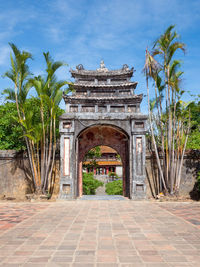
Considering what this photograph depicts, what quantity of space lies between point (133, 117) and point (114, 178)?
19.4m

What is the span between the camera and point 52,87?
383 inches

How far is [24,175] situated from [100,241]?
7.79 metres

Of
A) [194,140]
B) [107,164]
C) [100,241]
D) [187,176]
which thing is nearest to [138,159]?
[187,176]

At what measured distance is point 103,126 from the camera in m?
10.6

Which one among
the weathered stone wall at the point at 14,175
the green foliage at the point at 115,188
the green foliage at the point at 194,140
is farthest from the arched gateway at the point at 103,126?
the green foliage at the point at 115,188

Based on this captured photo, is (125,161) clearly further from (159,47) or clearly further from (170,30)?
(170,30)

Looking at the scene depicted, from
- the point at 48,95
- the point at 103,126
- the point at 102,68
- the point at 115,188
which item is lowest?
the point at 115,188

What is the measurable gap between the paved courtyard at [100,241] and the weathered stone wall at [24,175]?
4.73m

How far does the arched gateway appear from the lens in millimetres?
9844

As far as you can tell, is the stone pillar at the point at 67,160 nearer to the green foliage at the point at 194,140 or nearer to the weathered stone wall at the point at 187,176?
the weathered stone wall at the point at 187,176

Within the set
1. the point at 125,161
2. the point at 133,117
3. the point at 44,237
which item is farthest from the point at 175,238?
the point at 125,161

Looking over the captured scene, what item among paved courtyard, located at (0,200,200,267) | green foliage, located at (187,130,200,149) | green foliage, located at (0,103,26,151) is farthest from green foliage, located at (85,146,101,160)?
paved courtyard, located at (0,200,200,267)

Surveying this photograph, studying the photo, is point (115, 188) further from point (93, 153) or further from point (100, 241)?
point (100, 241)

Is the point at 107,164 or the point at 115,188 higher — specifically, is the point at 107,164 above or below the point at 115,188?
above
